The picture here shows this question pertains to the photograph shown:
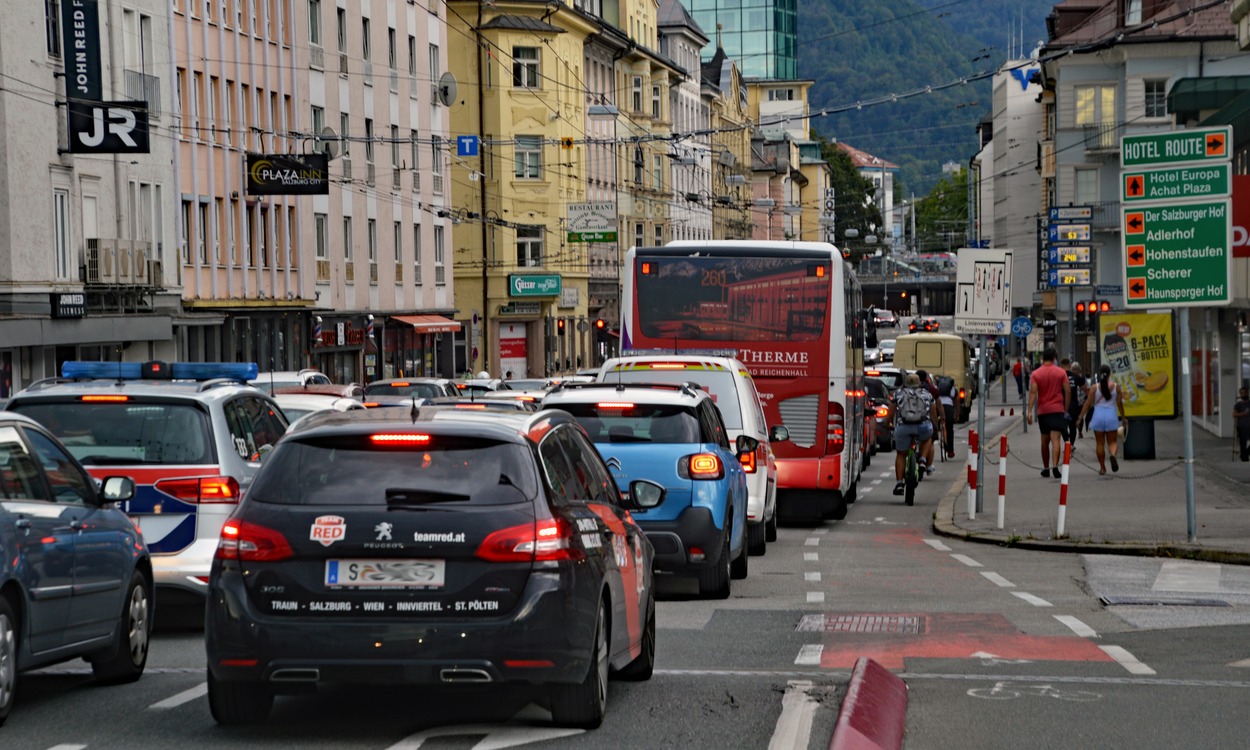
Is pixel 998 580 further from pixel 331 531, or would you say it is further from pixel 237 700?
pixel 331 531

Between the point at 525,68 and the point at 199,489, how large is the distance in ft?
232

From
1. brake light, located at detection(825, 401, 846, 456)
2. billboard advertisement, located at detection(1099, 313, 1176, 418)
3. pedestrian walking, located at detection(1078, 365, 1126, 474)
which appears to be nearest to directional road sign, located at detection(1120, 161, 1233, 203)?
brake light, located at detection(825, 401, 846, 456)

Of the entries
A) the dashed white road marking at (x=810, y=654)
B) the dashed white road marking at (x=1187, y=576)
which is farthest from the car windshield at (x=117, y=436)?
the dashed white road marking at (x=1187, y=576)

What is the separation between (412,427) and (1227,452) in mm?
31291

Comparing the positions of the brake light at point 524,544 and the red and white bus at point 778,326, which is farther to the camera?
the red and white bus at point 778,326

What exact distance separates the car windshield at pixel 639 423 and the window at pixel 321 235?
47620 mm

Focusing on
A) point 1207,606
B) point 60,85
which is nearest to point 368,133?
point 60,85

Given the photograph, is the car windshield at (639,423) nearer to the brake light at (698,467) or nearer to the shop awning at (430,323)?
the brake light at (698,467)

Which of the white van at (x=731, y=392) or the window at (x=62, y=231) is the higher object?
the window at (x=62, y=231)

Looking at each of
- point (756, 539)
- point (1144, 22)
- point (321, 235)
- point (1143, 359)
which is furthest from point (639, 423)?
point (1144, 22)

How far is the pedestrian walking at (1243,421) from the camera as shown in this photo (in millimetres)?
34250

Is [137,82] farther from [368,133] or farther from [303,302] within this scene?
[368,133]

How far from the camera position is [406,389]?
30547 mm

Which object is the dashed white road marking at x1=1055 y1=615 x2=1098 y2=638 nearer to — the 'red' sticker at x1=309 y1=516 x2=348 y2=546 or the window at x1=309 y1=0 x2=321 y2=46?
the 'red' sticker at x1=309 y1=516 x2=348 y2=546
